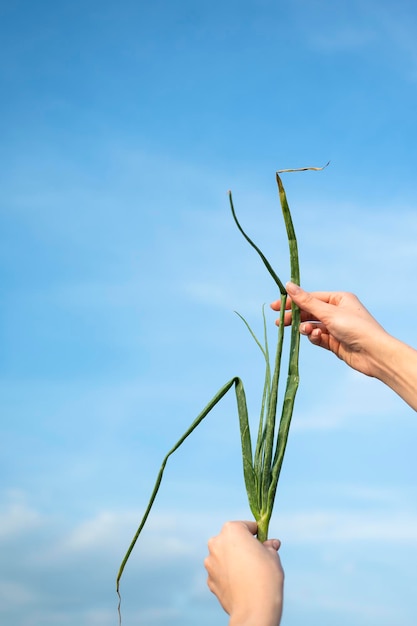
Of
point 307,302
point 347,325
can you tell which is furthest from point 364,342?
point 307,302

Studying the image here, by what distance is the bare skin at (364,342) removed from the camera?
239 centimetres

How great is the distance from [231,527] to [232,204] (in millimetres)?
909

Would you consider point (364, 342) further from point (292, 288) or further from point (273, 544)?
point (273, 544)

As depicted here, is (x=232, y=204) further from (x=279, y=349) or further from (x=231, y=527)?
(x=231, y=527)

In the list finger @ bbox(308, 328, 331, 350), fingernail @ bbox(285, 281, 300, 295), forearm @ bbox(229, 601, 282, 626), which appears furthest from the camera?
finger @ bbox(308, 328, 331, 350)

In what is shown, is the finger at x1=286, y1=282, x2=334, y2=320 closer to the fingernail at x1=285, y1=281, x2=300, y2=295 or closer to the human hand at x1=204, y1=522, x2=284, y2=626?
the fingernail at x1=285, y1=281, x2=300, y2=295

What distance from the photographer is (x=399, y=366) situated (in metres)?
2.42

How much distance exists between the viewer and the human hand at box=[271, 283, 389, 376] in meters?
2.42

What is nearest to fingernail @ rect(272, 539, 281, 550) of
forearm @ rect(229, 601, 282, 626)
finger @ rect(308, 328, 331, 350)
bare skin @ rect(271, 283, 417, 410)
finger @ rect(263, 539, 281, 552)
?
finger @ rect(263, 539, 281, 552)

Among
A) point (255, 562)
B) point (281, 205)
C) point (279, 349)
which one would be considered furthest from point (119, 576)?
point (281, 205)

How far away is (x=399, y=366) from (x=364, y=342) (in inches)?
5.7

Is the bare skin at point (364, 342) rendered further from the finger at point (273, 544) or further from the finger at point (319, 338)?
the finger at point (273, 544)

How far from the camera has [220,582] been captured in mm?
1914

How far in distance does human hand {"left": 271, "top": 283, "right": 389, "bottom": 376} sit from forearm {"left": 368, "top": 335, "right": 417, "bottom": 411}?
0.06ft
